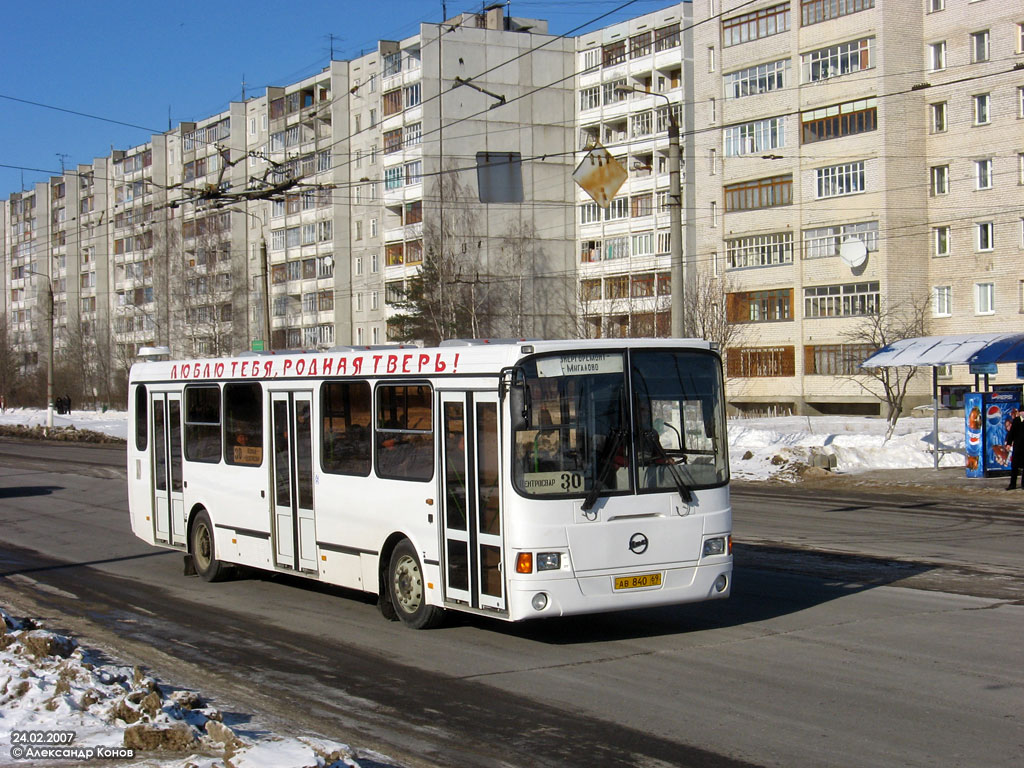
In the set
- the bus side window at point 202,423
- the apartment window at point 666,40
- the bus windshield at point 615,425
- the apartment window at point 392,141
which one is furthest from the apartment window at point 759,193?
the bus windshield at point 615,425

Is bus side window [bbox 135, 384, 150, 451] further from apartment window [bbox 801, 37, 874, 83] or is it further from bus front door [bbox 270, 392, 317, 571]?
apartment window [bbox 801, 37, 874, 83]

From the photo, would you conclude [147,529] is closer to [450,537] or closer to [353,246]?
[450,537]

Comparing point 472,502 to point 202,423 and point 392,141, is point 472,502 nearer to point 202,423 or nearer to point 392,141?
point 202,423

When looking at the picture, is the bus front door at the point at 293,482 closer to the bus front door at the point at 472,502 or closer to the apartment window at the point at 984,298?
the bus front door at the point at 472,502

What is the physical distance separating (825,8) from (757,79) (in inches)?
192

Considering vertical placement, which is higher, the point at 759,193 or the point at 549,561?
the point at 759,193

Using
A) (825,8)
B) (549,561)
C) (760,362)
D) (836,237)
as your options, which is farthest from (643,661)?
(825,8)

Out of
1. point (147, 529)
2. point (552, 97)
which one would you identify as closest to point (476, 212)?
point (552, 97)

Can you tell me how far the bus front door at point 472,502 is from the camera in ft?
30.2

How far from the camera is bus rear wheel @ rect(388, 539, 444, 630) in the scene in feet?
32.9

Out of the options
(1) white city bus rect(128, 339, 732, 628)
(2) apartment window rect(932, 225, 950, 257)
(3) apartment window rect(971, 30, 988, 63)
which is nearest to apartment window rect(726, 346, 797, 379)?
(2) apartment window rect(932, 225, 950, 257)

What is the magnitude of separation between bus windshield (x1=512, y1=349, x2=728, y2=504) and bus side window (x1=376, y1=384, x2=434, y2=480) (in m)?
1.29

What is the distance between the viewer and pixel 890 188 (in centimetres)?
5353

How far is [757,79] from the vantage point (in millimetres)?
59281
